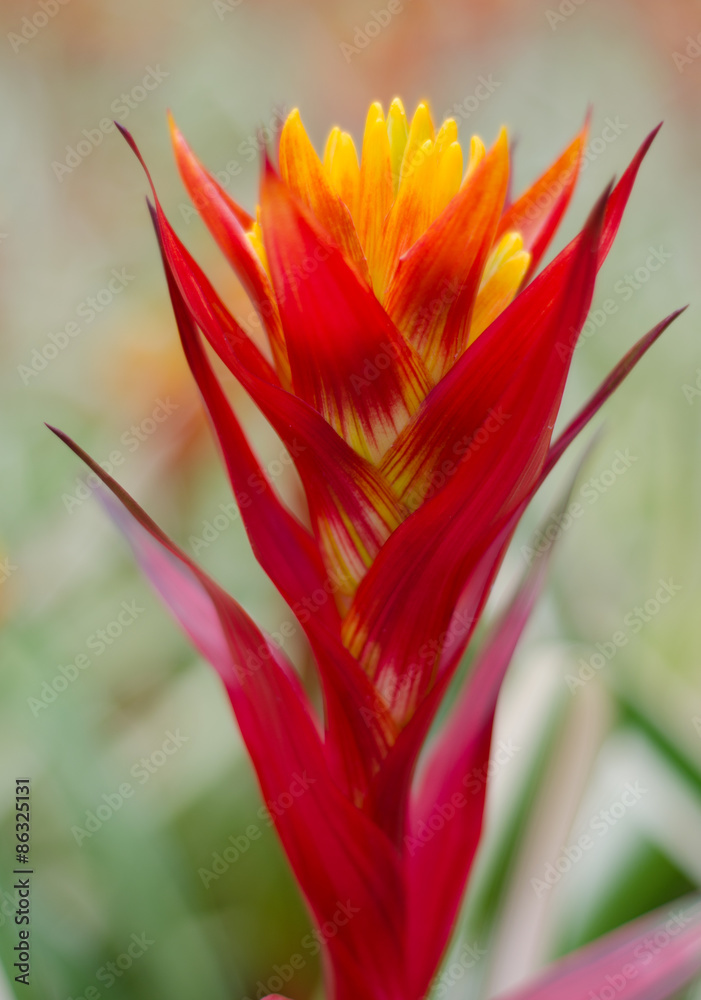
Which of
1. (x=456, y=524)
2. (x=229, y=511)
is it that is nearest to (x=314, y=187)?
(x=456, y=524)

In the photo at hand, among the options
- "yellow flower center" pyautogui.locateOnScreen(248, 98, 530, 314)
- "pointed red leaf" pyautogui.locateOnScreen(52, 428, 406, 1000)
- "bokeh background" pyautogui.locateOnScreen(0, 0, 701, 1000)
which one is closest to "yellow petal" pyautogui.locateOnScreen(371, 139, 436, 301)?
"yellow flower center" pyautogui.locateOnScreen(248, 98, 530, 314)

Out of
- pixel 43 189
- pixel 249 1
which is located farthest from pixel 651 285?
pixel 43 189

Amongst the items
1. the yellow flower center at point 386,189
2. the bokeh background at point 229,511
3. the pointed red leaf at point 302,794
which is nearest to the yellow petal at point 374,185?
the yellow flower center at point 386,189

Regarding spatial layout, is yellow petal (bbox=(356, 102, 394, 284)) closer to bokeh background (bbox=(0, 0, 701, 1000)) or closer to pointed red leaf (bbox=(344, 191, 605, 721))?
pointed red leaf (bbox=(344, 191, 605, 721))

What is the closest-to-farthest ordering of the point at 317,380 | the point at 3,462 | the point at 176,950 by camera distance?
the point at 317,380 → the point at 176,950 → the point at 3,462

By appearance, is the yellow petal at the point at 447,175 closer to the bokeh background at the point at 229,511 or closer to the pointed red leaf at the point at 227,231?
the pointed red leaf at the point at 227,231

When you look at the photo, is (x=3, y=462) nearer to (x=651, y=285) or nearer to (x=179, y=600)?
(x=179, y=600)
